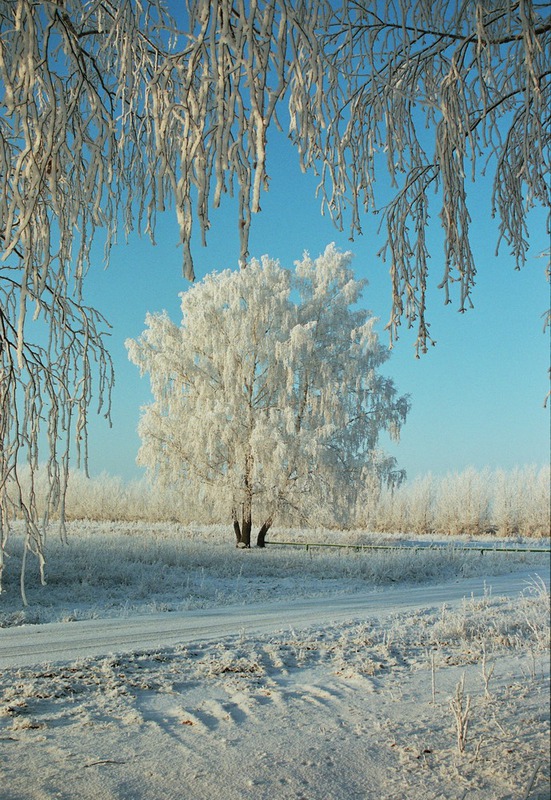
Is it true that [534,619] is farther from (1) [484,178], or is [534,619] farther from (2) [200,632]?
(1) [484,178]

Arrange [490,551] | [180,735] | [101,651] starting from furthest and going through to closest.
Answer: [490,551], [101,651], [180,735]

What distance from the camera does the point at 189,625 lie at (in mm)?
5273

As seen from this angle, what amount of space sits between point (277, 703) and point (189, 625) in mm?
2512

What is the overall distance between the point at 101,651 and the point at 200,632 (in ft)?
3.65

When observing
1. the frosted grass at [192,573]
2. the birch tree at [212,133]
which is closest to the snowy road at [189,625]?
the frosted grass at [192,573]

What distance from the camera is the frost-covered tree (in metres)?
14.0

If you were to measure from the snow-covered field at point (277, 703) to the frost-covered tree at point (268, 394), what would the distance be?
24.0 feet

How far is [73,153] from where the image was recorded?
1.92 m

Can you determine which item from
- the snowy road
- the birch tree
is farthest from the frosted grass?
the birch tree

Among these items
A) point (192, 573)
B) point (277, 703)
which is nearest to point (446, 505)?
point (192, 573)

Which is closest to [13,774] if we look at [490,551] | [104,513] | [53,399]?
[53,399]

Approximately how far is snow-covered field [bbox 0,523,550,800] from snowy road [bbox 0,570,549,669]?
2 cm

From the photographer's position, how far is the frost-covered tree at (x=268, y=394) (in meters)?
14.0

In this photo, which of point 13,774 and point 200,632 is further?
point 200,632
